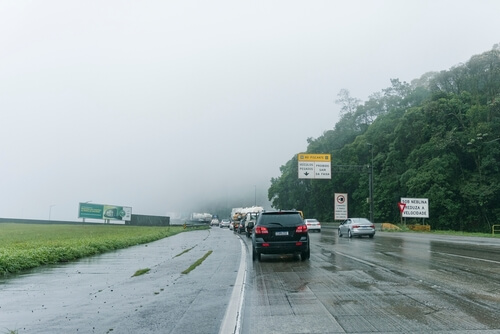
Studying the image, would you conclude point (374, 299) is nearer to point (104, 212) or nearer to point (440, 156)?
point (440, 156)

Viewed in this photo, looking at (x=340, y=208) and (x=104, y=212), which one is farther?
(x=104, y=212)

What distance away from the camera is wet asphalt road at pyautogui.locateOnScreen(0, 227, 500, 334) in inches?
259

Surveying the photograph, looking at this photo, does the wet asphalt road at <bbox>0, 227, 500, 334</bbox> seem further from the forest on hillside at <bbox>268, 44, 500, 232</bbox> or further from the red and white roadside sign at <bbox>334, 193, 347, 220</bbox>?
the red and white roadside sign at <bbox>334, 193, 347, 220</bbox>

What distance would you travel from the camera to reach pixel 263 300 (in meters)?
8.53

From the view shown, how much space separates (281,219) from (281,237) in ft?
2.23

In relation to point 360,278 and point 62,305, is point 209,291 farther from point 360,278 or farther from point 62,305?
point 360,278

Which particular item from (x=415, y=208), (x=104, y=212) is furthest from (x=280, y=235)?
(x=104, y=212)

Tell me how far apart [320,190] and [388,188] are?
22023 mm

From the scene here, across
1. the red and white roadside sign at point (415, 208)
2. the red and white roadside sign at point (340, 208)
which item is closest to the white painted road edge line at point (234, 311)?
the red and white roadside sign at point (415, 208)

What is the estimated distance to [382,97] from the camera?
339 ft

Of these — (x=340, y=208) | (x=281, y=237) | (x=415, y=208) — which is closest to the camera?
(x=281, y=237)

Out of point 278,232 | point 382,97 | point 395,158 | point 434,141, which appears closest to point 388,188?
point 395,158

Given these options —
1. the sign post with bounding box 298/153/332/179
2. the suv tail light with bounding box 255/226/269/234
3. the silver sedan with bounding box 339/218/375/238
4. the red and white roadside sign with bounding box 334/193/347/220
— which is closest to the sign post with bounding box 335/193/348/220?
the red and white roadside sign with bounding box 334/193/347/220

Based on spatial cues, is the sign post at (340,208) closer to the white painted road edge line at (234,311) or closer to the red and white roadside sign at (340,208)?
the red and white roadside sign at (340,208)
